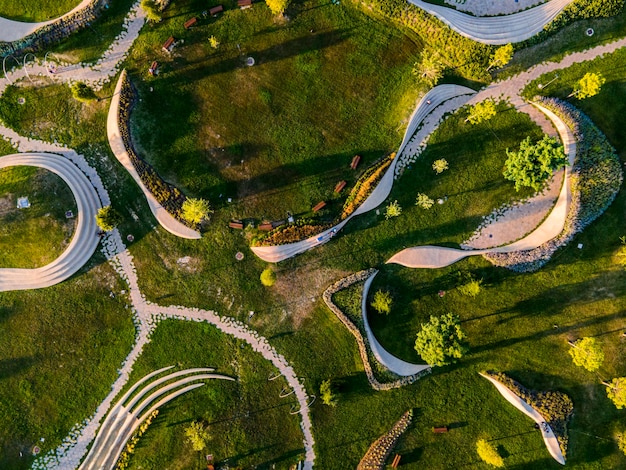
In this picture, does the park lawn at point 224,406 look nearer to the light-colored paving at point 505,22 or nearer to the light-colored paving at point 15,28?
the light-colored paving at point 15,28

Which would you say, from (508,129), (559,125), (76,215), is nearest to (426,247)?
(508,129)

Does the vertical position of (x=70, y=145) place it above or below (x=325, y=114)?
below

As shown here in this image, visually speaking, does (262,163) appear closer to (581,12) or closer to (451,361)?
(451,361)

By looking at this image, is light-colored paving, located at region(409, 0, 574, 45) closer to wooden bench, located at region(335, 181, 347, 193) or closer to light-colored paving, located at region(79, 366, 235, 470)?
wooden bench, located at region(335, 181, 347, 193)

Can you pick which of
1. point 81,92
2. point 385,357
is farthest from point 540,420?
point 81,92

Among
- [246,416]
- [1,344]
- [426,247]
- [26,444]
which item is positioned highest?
[426,247]

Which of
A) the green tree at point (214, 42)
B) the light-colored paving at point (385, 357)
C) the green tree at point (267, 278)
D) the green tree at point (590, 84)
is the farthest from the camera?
the light-colored paving at point (385, 357)

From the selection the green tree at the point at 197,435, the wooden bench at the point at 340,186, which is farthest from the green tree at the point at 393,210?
the green tree at the point at 197,435
